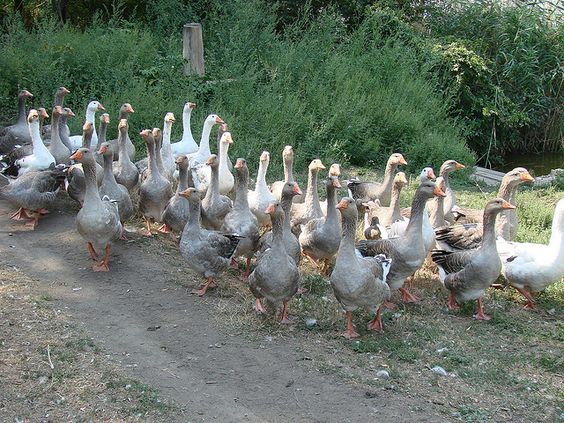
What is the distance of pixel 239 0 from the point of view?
1559 cm

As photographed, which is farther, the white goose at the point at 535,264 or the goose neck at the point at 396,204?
the goose neck at the point at 396,204

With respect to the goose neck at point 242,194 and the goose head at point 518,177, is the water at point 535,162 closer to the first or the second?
the goose head at point 518,177

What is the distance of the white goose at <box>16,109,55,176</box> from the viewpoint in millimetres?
9508

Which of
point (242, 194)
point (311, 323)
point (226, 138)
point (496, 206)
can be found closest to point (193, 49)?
point (226, 138)

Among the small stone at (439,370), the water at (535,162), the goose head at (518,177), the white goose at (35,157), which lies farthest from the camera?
the water at (535,162)

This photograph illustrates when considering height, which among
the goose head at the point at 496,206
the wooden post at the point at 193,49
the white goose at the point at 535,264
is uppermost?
the wooden post at the point at 193,49

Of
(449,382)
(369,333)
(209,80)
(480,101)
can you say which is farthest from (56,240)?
(480,101)

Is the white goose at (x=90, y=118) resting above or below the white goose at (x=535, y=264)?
above

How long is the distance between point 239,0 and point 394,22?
141 inches

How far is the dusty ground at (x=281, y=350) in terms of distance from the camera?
18.5 feet

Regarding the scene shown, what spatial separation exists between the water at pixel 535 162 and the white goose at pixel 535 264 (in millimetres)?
7746

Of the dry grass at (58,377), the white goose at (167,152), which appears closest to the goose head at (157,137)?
the white goose at (167,152)

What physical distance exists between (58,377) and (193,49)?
28.5 ft

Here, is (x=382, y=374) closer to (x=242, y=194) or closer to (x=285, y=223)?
(x=285, y=223)
